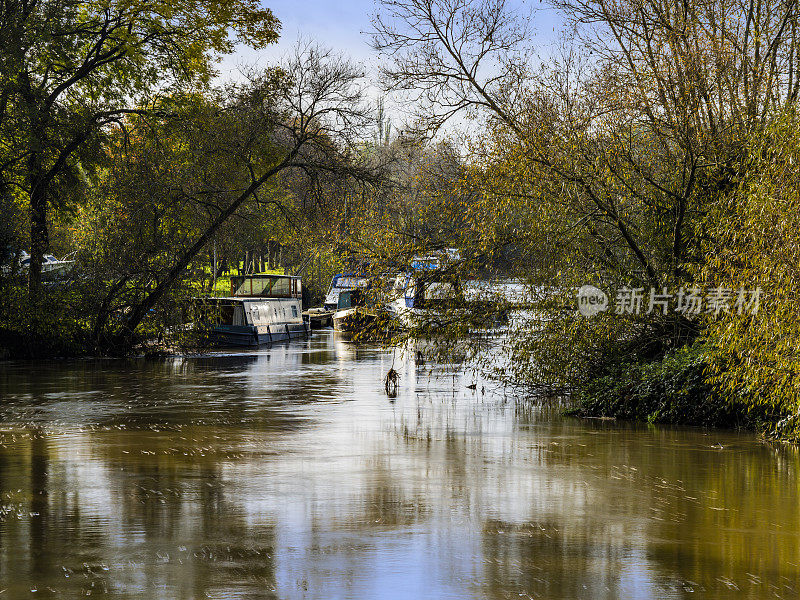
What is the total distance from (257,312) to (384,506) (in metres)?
30.2

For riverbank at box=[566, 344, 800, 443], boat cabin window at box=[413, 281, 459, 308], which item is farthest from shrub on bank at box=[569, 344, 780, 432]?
boat cabin window at box=[413, 281, 459, 308]

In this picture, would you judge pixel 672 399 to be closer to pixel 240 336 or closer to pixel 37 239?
pixel 37 239

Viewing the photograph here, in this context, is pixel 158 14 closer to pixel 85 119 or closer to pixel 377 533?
pixel 85 119

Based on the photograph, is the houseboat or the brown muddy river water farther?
the houseboat

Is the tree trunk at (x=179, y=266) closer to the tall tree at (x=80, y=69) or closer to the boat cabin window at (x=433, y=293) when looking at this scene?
the tall tree at (x=80, y=69)

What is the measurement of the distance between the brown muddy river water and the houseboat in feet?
59.0

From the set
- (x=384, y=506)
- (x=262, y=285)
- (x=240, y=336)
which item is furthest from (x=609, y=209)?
(x=262, y=285)

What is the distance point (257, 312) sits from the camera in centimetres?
3922

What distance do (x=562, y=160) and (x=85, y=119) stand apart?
729 inches

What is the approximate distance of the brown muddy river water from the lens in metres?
7.04

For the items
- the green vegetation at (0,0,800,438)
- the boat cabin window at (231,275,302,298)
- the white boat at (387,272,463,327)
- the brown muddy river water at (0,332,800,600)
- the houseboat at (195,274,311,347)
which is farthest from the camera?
the boat cabin window at (231,275,302,298)

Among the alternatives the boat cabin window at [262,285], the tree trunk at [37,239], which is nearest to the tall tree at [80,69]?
the tree trunk at [37,239]

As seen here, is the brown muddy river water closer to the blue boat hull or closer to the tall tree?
the tall tree

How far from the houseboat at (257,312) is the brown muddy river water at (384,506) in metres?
18.0
